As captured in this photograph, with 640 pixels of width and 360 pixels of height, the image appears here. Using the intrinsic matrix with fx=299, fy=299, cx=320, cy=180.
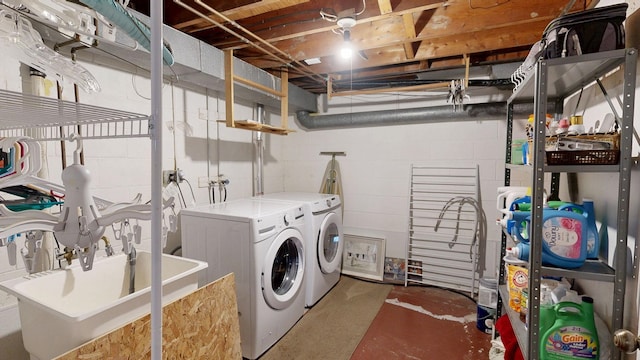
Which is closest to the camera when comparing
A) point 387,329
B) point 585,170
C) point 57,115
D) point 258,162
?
point 57,115

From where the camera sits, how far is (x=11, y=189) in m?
0.85

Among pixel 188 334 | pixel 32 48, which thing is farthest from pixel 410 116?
pixel 32 48

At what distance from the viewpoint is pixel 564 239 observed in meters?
1.15

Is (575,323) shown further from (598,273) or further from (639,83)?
(639,83)

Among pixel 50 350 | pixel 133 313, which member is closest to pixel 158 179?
pixel 133 313

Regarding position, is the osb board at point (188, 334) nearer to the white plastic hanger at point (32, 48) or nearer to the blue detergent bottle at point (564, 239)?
the white plastic hanger at point (32, 48)

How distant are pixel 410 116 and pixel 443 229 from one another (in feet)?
4.12

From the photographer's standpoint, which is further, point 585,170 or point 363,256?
point 363,256

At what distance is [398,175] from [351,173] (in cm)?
56

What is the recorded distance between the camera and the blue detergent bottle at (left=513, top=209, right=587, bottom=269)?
1.14m

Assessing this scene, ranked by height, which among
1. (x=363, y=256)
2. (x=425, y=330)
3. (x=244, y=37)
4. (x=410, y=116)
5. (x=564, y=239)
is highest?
(x=244, y=37)

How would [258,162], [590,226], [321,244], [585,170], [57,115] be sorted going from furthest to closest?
1. [258,162]
2. [321,244]
3. [590,226]
4. [585,170]
5. [57,115]

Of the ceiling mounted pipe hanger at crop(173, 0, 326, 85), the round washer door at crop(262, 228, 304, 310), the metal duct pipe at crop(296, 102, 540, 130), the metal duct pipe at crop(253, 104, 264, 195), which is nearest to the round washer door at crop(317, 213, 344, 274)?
the round washer door at crop(262, 228, 304, 310)

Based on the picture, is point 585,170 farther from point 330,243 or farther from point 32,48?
point 330,243
